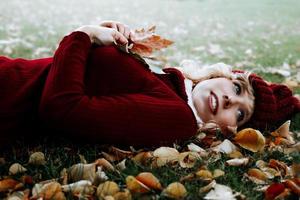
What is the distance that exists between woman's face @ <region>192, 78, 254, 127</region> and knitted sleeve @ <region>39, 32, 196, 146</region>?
→ 13.0 inches

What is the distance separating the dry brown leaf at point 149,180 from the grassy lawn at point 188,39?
0.03m

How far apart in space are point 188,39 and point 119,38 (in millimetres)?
5422

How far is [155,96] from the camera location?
233 centimetres

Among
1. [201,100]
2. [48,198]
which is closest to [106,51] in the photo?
[201,100]

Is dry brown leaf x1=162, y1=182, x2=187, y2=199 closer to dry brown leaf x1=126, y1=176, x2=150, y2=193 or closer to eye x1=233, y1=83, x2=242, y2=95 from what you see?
dry brown leaf x1=126, y1=176, x2=150, y2=193

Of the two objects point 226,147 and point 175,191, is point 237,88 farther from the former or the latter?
point 175,191

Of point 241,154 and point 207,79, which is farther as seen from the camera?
point 207,79

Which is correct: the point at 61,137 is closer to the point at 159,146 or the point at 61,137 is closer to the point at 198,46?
the point at 159,146

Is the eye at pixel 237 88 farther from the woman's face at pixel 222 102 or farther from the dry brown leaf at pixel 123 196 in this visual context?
the dry brown leaf at pixel 123 196

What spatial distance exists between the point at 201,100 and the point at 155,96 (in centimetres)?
47

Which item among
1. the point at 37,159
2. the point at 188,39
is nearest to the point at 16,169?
the point at 37,159

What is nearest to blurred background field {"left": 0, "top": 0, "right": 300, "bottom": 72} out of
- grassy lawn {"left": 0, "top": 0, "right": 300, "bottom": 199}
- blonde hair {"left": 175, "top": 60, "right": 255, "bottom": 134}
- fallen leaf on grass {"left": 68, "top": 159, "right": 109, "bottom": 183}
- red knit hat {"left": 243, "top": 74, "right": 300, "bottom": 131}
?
grassy lawn {"left": 0, "top": 0, "right": 300, "bottom": 199}

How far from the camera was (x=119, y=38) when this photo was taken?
2463 millimetres

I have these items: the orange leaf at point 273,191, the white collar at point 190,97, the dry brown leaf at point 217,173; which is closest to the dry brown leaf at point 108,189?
the dry brown leaf at point 217,173
